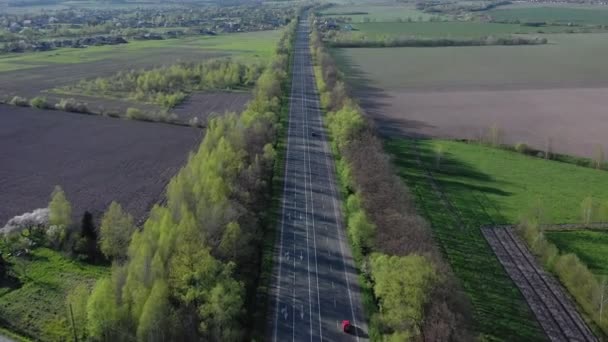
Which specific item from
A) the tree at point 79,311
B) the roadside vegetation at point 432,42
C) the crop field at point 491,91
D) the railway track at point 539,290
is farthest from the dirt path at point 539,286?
the roadside vegetation at point 432,42

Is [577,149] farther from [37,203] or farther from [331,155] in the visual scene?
[37,203]

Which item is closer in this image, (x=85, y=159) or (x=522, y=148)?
(x=85, y=159)

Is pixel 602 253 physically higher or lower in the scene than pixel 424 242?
lower

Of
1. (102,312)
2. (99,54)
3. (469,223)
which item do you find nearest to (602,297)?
(469,223)

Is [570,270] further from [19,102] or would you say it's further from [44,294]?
[19,102]

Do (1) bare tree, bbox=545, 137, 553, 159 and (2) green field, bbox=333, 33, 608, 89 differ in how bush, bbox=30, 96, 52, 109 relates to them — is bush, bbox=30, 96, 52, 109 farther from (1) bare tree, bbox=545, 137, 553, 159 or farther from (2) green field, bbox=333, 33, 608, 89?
(1) bare tree, bbox=545, 137, 553, 159

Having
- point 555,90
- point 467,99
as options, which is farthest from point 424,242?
point 555,90
